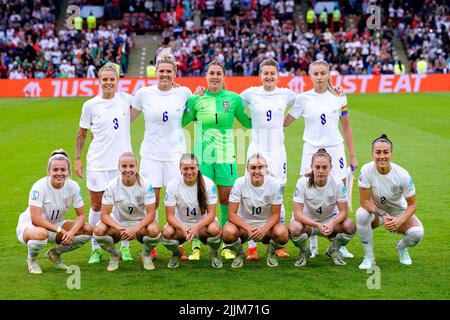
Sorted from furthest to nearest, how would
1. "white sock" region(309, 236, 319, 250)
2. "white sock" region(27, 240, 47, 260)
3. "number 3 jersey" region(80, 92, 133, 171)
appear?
"white sock" region(309, 236, 319, 250) < "number 3 jersey" region(80, 92, 133, 171) < "white sock" region(27, 240, 47, 260)

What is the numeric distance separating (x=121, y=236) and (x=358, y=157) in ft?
28.4

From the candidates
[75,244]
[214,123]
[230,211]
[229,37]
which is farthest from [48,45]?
[230,211]

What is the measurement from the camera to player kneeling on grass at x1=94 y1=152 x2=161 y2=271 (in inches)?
283

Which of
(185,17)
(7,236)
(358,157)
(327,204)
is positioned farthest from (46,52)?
(327,204)

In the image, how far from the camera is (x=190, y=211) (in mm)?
7414

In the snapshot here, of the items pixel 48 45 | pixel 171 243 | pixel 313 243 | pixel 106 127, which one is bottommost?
pixel 313 243

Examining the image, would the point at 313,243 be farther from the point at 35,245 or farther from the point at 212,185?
the point at 35,245

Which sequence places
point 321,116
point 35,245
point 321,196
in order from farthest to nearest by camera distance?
point 321,116 → point 321,196 → point 35,245

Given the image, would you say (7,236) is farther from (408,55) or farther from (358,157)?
(408,55)

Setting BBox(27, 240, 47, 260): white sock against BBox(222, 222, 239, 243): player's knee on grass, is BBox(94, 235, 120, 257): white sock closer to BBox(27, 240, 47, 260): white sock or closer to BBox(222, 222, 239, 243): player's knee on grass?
BBox(27, 240, 47, 260): white sock

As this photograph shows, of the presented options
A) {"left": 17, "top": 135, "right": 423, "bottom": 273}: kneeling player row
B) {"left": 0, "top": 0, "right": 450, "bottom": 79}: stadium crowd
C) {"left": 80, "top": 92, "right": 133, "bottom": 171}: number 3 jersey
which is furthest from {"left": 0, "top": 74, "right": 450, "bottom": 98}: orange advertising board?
{"left": 17, "top": 135, "right": 423, "bottom": 273}: kneeling player row

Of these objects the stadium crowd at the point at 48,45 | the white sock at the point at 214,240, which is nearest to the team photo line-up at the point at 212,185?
the white sock at the point at 214,240

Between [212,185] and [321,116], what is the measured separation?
146 centimetres

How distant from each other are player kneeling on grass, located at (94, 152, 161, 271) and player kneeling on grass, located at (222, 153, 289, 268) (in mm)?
754
